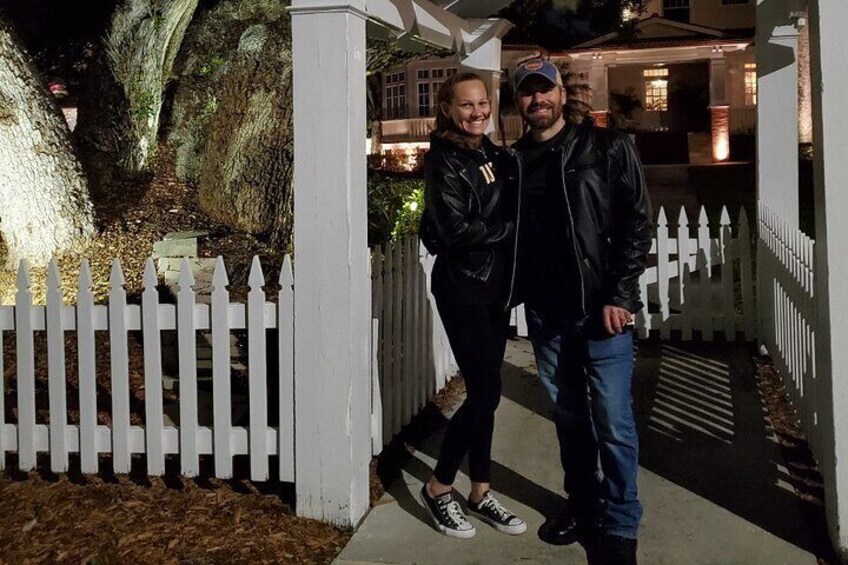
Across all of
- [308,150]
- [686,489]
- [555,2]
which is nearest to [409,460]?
[686,489]

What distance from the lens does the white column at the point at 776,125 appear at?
7.79 meters

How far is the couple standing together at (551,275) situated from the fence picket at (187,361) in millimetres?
1355

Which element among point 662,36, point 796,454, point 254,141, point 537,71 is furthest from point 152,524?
point 662,36

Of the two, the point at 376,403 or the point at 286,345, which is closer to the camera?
the point at 286,345

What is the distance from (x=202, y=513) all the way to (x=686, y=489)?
8.08 feet

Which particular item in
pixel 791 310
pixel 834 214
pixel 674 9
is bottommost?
pixel 791 310

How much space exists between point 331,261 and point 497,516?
4.62 ft

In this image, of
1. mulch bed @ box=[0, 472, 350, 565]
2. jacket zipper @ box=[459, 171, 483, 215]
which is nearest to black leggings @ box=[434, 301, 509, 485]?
jacket zipper @ box=[459, 171, 483, 215]

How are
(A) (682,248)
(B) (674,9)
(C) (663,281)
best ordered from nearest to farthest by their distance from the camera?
(A) (682,248), (C) (663,281), (B) (674,9)

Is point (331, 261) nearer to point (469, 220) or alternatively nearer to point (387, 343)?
point (469, 220)

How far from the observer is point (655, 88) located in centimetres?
3444

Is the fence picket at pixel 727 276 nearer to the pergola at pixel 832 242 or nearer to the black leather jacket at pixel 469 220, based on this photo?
the pergola at pixel 832 242

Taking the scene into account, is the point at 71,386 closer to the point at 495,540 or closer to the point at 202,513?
the point at 202,513

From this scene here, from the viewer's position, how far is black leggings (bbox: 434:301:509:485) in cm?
398
